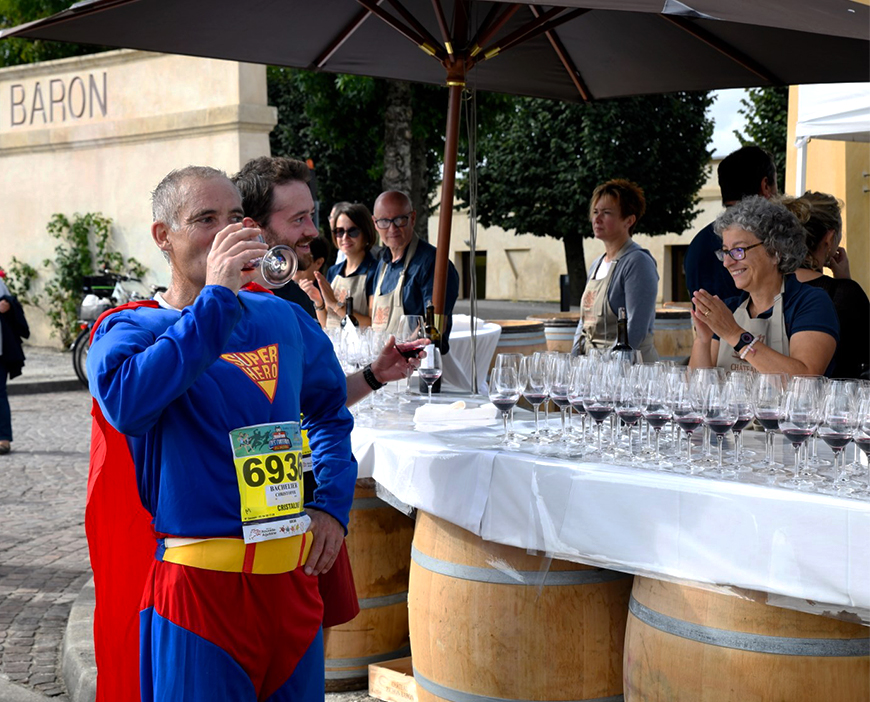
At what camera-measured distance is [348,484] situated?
265cm

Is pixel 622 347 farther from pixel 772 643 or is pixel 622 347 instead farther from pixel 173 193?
pixel 173 193

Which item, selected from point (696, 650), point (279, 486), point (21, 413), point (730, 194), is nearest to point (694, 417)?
point (696, 650)

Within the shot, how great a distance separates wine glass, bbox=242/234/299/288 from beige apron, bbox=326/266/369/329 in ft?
12.9

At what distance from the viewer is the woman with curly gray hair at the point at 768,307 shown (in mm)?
3664

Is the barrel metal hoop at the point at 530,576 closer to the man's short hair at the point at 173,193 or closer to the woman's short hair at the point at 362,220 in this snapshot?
the man's short hair at the point at 173,193

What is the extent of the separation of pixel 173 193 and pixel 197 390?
1.50 feet

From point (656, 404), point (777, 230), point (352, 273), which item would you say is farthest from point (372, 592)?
point (352, 273)

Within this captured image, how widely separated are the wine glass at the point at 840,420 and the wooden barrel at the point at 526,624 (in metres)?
0.75

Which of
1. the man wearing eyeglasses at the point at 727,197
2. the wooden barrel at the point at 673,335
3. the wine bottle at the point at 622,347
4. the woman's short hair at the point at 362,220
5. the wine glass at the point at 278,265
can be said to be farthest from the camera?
the wooden barrel at the point at 673,335

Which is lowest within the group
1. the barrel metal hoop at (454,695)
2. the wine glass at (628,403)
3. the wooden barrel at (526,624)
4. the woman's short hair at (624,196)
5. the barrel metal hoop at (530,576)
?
the barrel metal hoop at (454,695)

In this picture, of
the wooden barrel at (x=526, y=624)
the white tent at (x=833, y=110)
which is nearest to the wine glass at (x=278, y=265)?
the wooden barrel at (x=526, y=624)

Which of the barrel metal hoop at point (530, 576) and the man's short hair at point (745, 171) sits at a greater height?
the man's short hair at point (745, 171)

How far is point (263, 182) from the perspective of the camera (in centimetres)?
302

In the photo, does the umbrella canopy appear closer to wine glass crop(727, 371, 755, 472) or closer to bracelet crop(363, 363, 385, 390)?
bracelet crop(363, 363, 385, 390)
